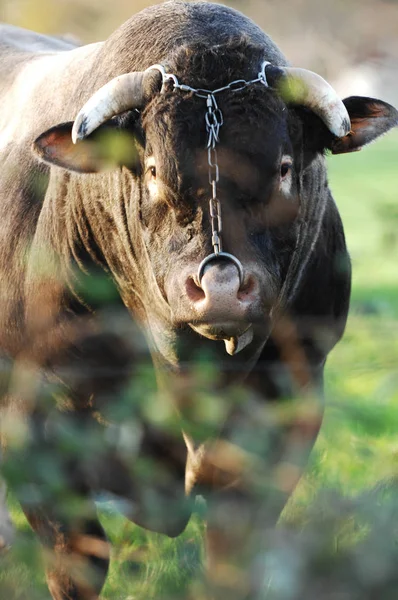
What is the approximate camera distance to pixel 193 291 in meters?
3.44

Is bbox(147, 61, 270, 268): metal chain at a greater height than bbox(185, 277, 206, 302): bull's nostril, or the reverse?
bbox(147, 61, 270, 268): metal chain

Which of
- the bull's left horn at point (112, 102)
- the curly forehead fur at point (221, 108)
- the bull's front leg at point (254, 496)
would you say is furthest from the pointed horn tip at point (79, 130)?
the bull's front leg at point (254, 496)

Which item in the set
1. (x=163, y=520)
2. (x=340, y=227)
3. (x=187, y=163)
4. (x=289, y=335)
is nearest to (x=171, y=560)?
(x=163, y=520)

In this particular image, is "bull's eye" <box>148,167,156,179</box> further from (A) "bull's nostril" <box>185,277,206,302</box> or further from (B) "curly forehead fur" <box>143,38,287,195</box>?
(A) "bull's nostril" <box>185,277,206,302</box>

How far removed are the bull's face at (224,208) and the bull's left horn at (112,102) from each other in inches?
2.9

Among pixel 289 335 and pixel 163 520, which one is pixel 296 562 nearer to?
pixel 163 520

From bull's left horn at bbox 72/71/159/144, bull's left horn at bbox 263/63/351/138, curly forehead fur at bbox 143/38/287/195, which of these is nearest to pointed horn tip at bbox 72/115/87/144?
bull's left horn at bbox 72/71/159/144

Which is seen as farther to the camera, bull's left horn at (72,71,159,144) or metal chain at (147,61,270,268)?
bull's left horn at (72,71,159,144)

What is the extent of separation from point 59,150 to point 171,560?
1966mm

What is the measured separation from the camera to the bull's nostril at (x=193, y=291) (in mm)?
3410

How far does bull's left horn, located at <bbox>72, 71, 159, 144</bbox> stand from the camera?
146 inches

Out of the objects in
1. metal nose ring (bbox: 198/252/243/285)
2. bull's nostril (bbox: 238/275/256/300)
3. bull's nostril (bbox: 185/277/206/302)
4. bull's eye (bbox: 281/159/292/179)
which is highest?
bull's eye (bbox: 281/159/292/179)

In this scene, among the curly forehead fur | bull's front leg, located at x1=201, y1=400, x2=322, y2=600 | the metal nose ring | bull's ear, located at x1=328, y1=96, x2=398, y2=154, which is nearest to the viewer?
bull's front leg, located at x1=201, y1=400, x2=322, y2=600

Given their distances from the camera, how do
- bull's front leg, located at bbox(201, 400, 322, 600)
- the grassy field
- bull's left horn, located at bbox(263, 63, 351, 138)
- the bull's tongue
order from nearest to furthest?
the grassy field
bull's front leg, located at bbox(201, 400, 322, 600)
the bull's tongue
bull's left horn, located at bbox(263, 63, 351, 138)
